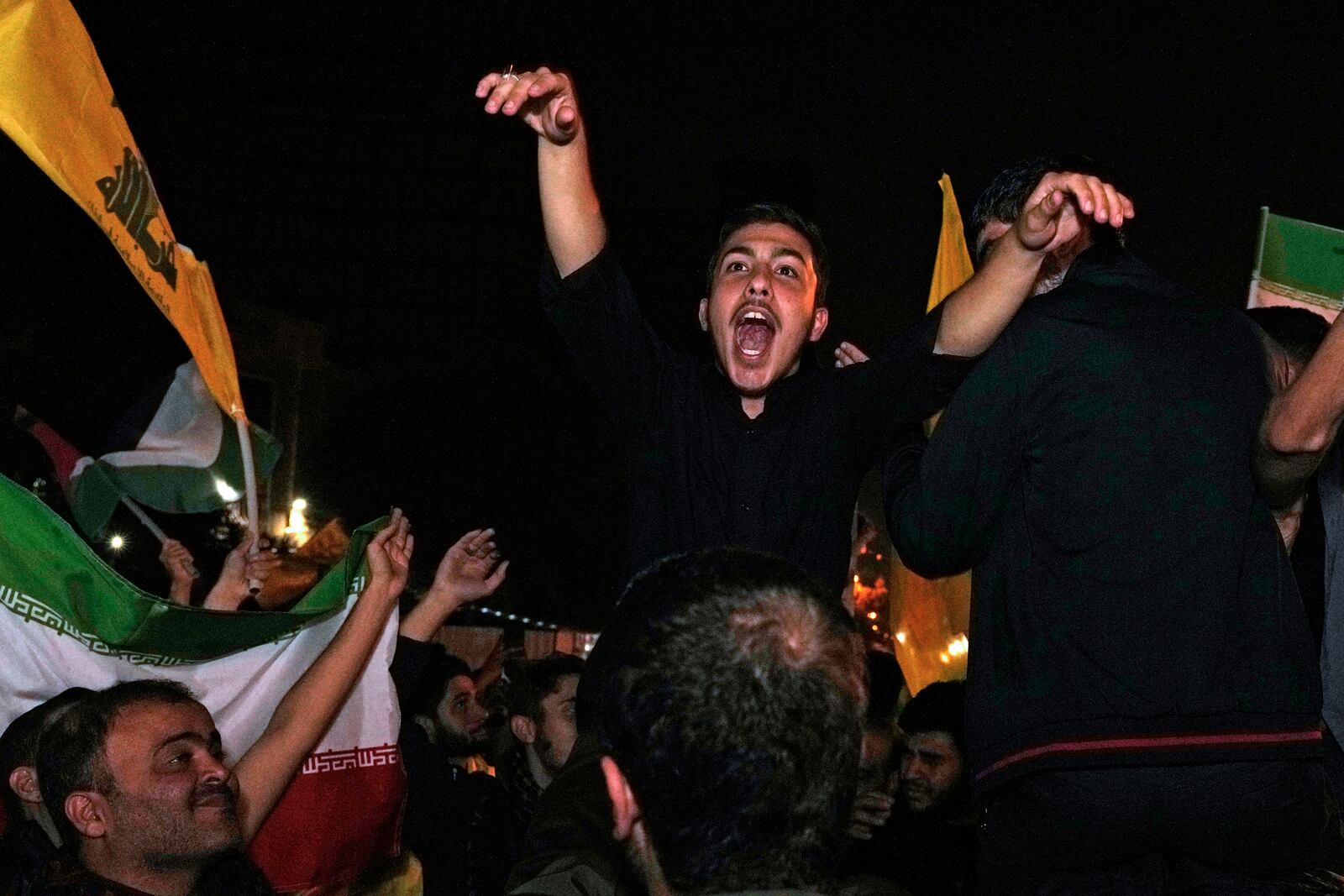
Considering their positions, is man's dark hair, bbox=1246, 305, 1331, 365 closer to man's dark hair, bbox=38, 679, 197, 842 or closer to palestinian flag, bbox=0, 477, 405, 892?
palestinian flag, bbox=0, 477, 405, 892

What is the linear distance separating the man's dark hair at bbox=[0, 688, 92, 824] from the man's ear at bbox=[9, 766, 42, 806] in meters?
0.02

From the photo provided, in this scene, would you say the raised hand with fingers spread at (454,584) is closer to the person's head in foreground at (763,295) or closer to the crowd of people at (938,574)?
the crowd of people at (938,574)

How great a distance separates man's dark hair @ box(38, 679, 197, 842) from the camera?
3957 mm

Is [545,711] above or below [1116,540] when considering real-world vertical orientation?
below

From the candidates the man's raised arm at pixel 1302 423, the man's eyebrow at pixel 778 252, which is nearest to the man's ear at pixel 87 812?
the man's eyebrow at pixel 778 252

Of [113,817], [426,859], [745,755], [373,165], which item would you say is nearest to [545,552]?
[373,165]

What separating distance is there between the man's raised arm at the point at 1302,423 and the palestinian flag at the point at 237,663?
10.7 feet

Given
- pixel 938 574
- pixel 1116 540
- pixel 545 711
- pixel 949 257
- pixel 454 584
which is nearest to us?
pixel 1116 540

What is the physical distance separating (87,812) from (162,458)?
10.6ft

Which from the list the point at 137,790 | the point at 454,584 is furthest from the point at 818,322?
the point at 137,790

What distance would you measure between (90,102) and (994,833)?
165 inches

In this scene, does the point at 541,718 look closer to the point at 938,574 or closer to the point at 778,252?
the point at 778,252

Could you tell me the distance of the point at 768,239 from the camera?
367cm

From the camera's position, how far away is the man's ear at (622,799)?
1941mm
